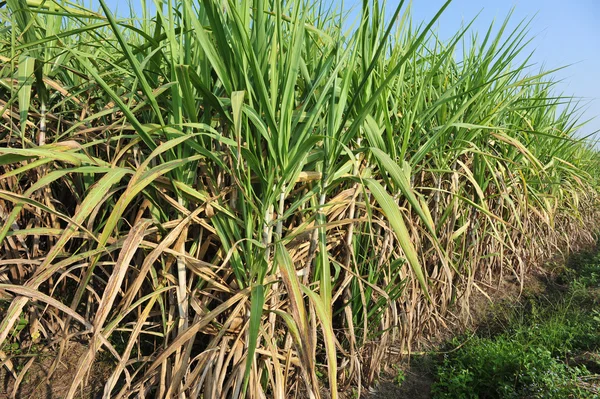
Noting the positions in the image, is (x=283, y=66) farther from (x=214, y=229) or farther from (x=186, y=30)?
(x=214, y=229)

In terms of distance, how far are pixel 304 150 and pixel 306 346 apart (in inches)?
17.3

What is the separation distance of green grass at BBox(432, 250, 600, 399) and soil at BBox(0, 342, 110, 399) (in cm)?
130

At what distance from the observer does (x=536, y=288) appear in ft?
10.8

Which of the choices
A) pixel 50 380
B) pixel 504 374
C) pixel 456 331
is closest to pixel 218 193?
pixel 50 380

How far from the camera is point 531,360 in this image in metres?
1.85

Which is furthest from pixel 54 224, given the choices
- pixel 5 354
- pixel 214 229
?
pixel 214 229

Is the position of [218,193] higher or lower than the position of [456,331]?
higher

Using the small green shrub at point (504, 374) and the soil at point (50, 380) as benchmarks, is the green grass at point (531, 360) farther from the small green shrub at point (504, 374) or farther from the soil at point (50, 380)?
the soil at point (50, 380)

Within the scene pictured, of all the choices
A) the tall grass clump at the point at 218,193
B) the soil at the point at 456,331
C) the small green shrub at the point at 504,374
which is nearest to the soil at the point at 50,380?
the tall grass clump at the point at 218,193

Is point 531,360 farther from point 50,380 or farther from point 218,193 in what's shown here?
point 50,380

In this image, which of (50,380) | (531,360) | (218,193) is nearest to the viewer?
(218,193)

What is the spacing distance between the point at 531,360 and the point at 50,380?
1.82 meters

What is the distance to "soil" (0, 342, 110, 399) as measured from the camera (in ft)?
4.82

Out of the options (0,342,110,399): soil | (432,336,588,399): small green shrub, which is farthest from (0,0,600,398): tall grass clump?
(432,336,588,399): small green shrub
